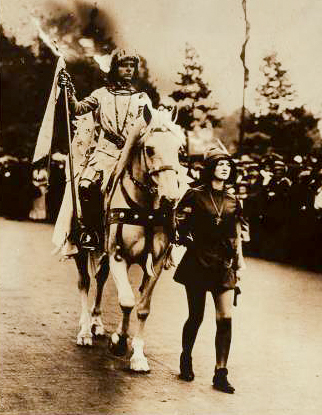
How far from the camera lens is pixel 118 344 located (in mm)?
6434

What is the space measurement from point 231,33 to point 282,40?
48cm

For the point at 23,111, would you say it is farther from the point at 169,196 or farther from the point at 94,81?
the point at 169,196

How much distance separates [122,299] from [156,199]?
0.85m

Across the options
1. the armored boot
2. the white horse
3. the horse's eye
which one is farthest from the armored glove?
the horse's eye

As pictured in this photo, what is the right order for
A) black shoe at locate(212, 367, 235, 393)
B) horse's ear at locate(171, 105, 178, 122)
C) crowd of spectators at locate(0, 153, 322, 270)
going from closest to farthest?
black shoe at locate(212, 367, 235, 393) < horse's ear at locate(171, 105, 178, 122) < crowd of spectators at locate(0, 153, 322, 270)

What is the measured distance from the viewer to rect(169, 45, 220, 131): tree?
6660mm

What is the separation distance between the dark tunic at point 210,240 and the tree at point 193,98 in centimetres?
135

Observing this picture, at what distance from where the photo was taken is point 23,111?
7812 mm

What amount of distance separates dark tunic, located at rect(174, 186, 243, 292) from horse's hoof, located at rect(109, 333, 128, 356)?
92 centimetres

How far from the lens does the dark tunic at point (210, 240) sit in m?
5.68

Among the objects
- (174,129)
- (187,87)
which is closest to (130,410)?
(174,129)

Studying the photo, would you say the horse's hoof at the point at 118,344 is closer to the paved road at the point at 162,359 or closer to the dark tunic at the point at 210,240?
the paved road at the point at 162,359

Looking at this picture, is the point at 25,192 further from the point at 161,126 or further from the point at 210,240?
the point at 210,240

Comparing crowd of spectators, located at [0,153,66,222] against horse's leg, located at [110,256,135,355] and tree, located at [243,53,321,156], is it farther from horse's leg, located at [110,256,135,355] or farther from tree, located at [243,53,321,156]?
horse's leg, located at [110,256,135,355]
